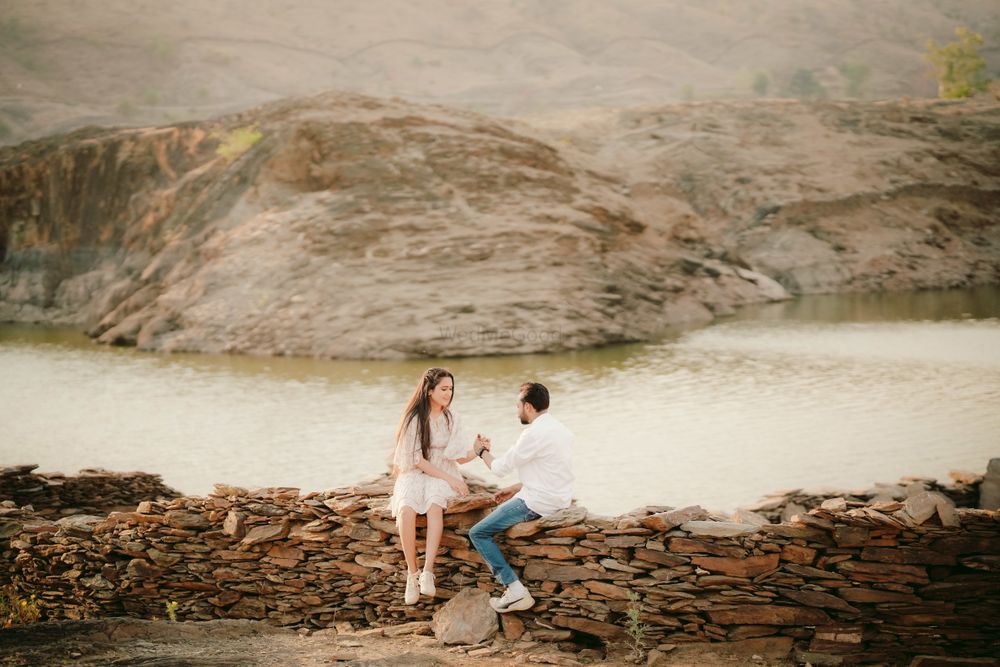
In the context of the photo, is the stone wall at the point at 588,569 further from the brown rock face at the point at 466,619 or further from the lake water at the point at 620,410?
the lake water at the point at 620,410

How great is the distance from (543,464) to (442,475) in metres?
0.79

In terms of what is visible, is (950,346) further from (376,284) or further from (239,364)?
(239,364)

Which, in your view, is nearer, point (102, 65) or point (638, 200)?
point (638, 200)

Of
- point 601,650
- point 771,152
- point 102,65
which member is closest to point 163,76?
point 102,65

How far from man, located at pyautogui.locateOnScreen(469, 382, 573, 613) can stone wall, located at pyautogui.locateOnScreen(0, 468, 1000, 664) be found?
14 centimetres

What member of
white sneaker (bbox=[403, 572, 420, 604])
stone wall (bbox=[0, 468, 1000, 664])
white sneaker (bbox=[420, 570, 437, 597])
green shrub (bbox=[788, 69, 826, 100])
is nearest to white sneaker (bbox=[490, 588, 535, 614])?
stone wall (bbox=[0, 468, 1000, 664])

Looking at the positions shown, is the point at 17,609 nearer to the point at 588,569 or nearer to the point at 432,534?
the point at 432,534

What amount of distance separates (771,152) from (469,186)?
18.6 m

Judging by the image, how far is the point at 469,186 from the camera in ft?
97.6

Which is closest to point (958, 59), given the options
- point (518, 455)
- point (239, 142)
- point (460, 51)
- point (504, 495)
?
point (239, 142)

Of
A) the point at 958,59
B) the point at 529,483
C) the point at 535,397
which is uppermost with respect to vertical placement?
the point at 958,59

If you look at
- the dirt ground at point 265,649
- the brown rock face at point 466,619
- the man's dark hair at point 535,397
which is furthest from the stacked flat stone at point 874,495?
the brown rock face at point 466,619

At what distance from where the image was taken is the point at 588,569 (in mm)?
7207

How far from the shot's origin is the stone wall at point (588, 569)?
21.5 feet
